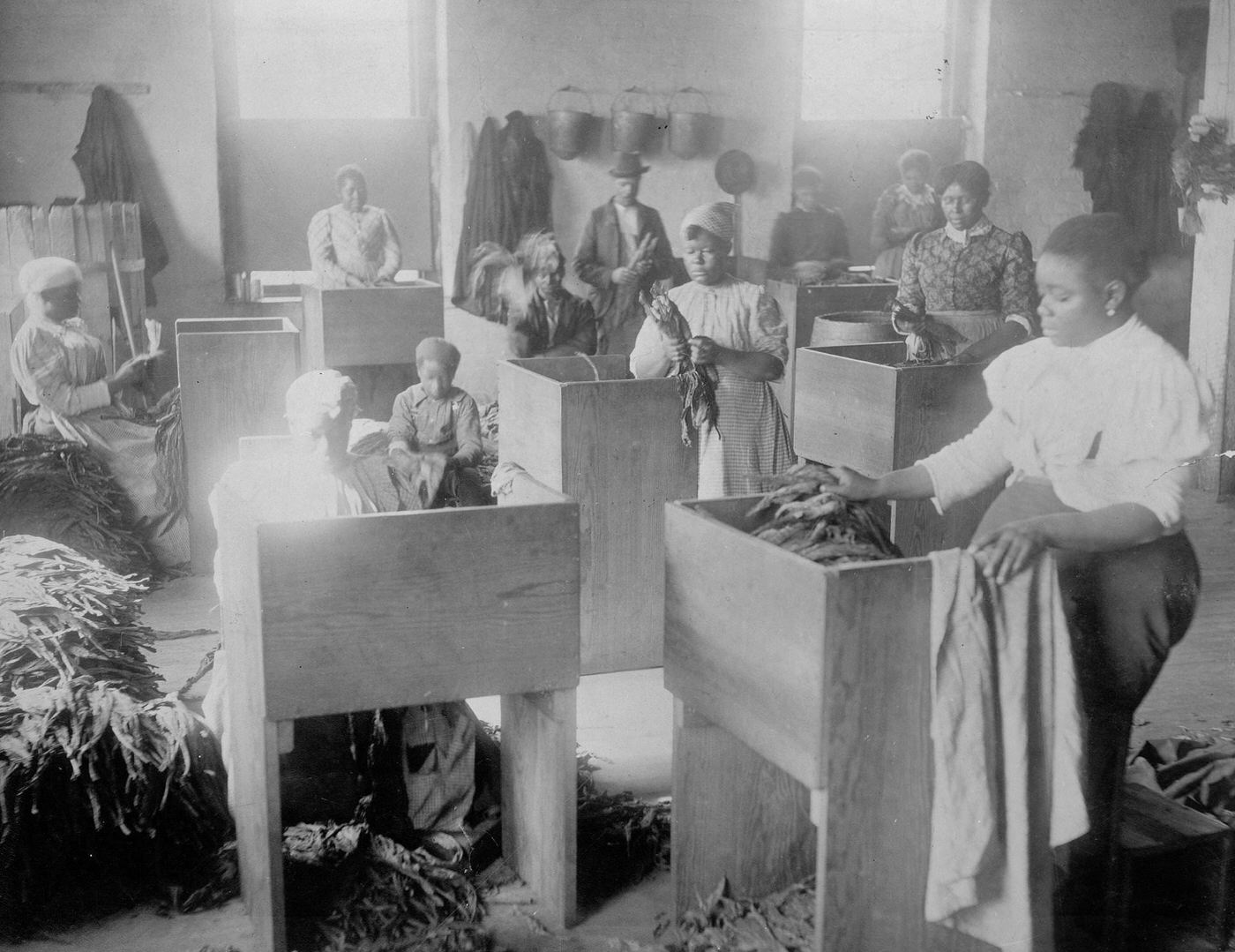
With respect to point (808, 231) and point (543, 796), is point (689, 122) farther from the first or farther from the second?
point (543, 796)

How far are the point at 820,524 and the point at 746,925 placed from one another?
95 cm

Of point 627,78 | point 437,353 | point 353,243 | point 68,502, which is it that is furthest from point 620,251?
point 68,502

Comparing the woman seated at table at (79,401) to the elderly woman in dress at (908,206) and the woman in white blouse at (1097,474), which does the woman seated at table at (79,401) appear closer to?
the woman in white blouse at (1097,474)

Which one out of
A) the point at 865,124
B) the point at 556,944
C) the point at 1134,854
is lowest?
the point at 556,944

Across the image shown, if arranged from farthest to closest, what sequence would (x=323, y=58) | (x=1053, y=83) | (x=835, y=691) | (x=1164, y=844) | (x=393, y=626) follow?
(x=1053, y=83)
(x=323, y=58)
(x=1164, y=844)
(x=393, y=626)
(x=835, y=691)

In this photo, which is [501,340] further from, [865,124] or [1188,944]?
[1188,944]

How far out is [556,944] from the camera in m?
3.33

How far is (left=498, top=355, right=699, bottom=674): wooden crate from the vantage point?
16.0 feet

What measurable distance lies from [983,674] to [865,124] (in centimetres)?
986

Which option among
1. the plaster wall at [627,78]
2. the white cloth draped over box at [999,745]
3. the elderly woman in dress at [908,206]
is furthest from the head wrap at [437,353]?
the elderly woman in dress at [908,206]

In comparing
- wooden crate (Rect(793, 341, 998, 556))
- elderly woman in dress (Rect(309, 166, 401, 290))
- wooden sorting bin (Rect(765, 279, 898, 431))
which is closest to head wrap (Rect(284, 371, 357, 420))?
wooden crate (Rect(793, 341, 998, 556))

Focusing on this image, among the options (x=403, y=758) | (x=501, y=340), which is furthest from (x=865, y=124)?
(x=403, y=758)

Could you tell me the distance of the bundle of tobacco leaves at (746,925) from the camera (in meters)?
3.17

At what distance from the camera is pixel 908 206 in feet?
36.3
